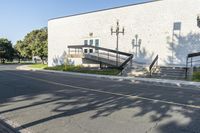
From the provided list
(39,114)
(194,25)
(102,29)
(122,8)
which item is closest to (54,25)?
(102,29)

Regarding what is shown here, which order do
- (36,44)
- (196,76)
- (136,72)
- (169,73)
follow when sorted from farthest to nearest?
(36,44), (136,72), (169,73), (196,76)

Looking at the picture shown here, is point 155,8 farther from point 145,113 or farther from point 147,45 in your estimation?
point 145,113

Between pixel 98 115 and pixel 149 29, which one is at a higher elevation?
pixel 149 29

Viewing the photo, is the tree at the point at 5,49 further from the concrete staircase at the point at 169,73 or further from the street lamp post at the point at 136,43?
the concrete staircase at the point at 169,73

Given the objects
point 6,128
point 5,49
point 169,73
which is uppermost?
point 5,49

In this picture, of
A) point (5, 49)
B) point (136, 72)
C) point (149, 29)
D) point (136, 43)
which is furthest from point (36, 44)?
point (136, 72)

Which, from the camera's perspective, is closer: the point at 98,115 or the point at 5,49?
the point at 98,115

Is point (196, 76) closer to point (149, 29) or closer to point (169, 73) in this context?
point (169, 73)

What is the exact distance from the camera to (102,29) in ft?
94.7

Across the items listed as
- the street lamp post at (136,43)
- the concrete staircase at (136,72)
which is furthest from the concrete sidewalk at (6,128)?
the street lamp post at (136,43)

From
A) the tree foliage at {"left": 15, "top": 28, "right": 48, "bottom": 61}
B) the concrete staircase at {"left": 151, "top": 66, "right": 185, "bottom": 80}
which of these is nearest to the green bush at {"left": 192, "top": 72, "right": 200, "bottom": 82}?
the concrete staircase at {"left": 151, "top": 66, "right": 185, "bottom": 80}

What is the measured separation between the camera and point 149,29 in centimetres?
2392

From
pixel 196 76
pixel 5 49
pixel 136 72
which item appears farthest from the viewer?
pixel 5 49

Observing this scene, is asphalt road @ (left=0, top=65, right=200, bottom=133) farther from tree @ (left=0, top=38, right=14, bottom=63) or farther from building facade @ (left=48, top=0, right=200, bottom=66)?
tree @ (left=0, top=38, right=14, bottom=63)
